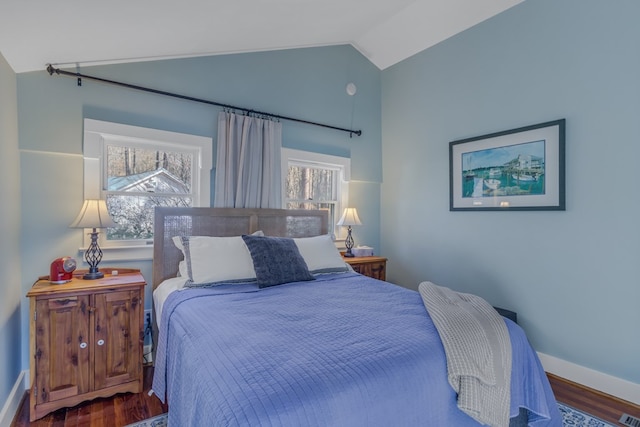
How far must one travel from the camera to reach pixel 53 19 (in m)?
1.78

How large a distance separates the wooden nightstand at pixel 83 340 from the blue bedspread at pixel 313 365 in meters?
0.42

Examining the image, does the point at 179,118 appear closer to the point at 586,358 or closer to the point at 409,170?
the point at 409,170

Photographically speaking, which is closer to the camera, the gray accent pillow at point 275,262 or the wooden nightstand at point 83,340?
the wooden nightstand at point 83,340

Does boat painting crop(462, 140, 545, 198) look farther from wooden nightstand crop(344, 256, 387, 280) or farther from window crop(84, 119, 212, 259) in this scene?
window crop(84, 119, 212, 259)

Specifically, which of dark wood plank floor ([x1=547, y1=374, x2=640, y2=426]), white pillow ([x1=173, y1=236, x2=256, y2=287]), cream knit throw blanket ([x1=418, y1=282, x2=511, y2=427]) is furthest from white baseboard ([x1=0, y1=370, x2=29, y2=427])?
dark wood plank floor ([x1=547, y1=374, x2=640, y2=426])

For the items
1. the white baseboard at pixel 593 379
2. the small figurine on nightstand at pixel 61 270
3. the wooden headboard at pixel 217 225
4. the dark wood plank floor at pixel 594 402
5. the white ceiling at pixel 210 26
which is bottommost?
the dark wood plank floor at pixel 594 402

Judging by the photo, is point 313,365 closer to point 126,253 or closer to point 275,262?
point 275,262

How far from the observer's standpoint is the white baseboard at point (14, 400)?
1910mm

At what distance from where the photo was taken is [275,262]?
254cm

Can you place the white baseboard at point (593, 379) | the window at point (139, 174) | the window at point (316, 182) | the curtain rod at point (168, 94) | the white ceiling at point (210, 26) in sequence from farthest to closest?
the window at point (316, 182) → the window at point (139, 174) → the curtain rod at point (168, 94) → the white baseboard at point (593, 379) → the white ceiling at point (210, 26)

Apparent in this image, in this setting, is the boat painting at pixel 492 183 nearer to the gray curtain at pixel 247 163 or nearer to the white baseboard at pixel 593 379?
the white baseboard at pixel 593 379

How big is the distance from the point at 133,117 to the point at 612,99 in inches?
147

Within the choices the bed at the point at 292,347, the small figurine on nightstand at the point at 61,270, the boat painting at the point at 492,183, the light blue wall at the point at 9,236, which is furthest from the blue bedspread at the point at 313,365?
the boat painting at the point at 492,183

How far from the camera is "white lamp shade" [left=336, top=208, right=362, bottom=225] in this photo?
376 centimetres
